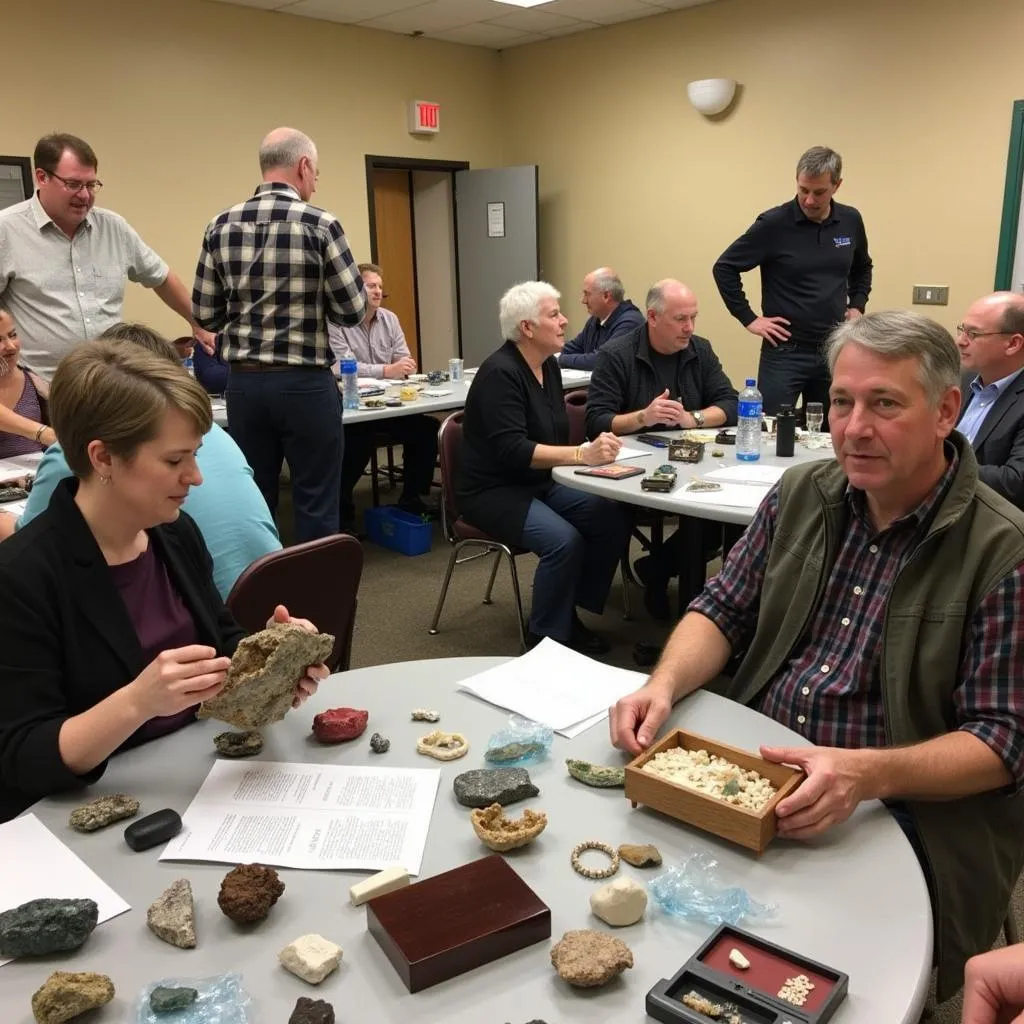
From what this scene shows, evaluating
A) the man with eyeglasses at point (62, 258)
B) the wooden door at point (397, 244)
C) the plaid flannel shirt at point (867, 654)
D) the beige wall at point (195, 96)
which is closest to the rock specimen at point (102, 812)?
the plaid flannel shirt at point (867, 654)

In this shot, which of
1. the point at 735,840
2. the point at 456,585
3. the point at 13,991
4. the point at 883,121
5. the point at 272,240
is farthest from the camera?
the point at 883,121

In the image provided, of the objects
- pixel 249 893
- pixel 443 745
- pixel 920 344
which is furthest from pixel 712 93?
pixel 249 893

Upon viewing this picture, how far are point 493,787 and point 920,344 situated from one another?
95 centimetres

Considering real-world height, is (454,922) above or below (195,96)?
below

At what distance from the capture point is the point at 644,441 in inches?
139

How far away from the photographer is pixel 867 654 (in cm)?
144

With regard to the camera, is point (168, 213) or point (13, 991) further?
point (168, 213)

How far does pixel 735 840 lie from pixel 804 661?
0.49 meters

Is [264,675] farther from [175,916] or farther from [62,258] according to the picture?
[62,258]

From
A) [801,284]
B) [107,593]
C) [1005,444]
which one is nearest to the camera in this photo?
[107,593]

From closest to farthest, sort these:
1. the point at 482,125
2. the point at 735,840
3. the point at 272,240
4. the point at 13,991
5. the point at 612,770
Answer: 1. the point at 13,991
2. the point at 735,840
3. the point at 612,770
4. the point at 272,240
5. the point at 482,125

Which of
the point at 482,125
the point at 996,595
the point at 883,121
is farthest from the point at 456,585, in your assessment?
the point at 482,125

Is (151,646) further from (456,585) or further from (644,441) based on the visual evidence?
(456,585)

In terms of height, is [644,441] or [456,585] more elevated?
[644,441]
